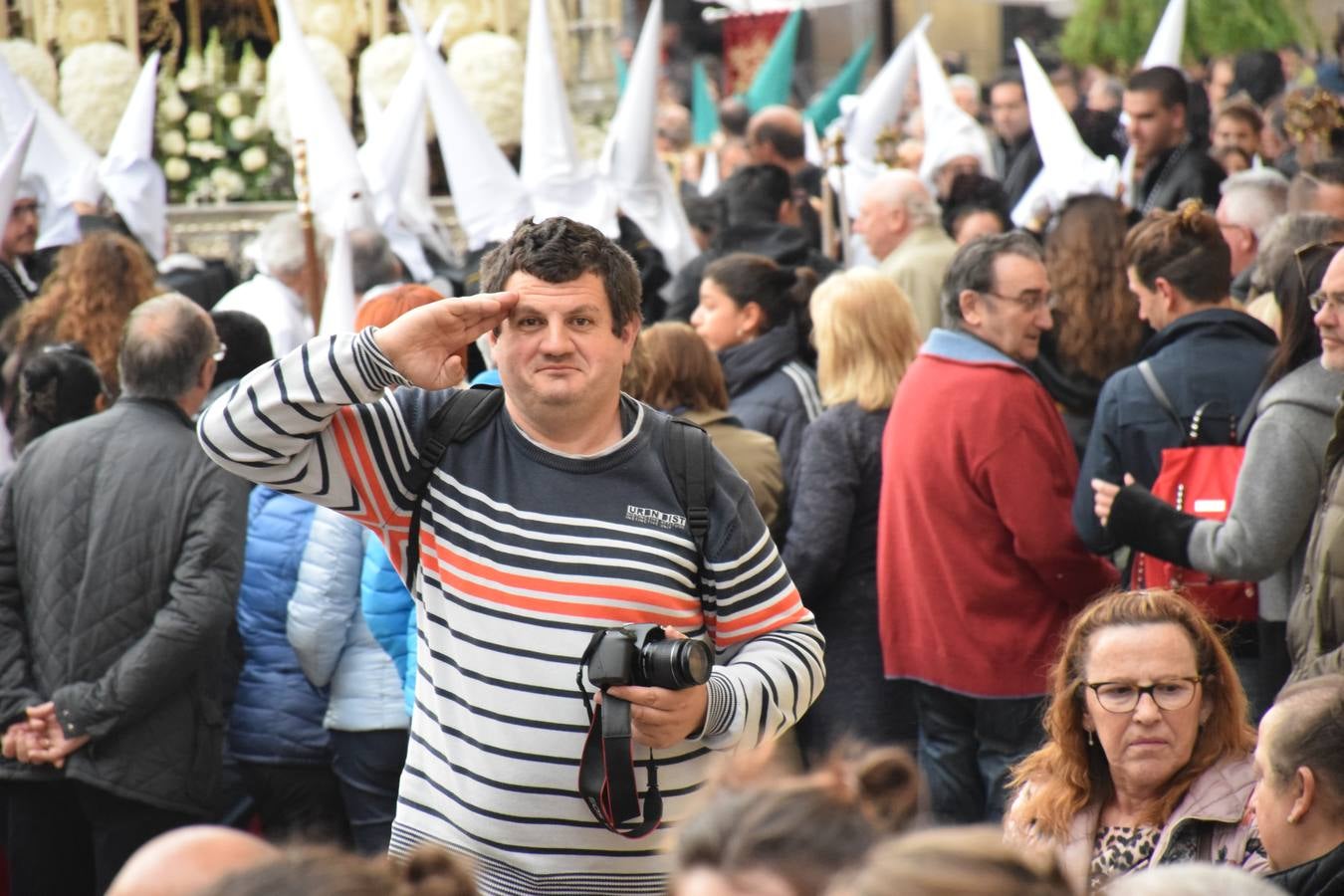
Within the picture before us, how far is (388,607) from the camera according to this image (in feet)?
15.0

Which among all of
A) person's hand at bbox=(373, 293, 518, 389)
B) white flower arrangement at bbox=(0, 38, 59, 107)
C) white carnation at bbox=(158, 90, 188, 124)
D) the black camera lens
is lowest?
the black camera lens

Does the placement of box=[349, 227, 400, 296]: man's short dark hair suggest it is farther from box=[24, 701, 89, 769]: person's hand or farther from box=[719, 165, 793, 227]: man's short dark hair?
box=[24, 701, 89, 769]: person's hand

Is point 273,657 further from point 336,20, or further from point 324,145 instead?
point 336,20

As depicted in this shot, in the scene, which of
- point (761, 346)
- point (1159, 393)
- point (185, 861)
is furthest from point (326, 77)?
point (185, 861)

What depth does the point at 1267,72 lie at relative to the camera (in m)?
12.5

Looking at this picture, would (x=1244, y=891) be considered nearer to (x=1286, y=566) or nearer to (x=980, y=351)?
(x=1286, y=566)

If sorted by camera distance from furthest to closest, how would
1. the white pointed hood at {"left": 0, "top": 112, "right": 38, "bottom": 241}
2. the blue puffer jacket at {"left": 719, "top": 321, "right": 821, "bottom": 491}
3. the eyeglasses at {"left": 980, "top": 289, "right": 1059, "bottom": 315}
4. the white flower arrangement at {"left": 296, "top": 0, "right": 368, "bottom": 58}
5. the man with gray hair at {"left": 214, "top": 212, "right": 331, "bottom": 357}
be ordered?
the white flower arrangement at {"left": 296, "top": 0, "right": 368, "bottom": 58} → the white pointed hood at {"left": 0, "top": 112, "right": 38, "bottom": 241} → the man with gray hair at {"left": 214, "top": 212, "right": 331, "bottom": 357} → the blue puffer jacket at {"left": 719, "top": 321, "right": 821, "bottom": 491} → the eyeglasses at {"left": 980, "top": 289, "right": 1059, "bottom": 315}

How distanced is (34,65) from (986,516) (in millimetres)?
7953

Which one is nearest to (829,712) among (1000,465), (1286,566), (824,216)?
(1000,465)

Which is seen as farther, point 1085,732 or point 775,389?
point 775,389

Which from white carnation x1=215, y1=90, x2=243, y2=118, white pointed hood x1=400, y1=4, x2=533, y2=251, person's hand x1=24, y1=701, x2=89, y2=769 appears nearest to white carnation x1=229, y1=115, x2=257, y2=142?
white carnation x1=215, y1=90, x2=243, y2=118

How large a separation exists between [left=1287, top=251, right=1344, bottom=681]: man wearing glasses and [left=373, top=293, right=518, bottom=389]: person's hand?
6.33ft

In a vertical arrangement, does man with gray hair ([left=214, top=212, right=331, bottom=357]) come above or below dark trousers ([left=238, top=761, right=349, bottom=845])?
above

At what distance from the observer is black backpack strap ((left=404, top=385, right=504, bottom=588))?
3.02 m
